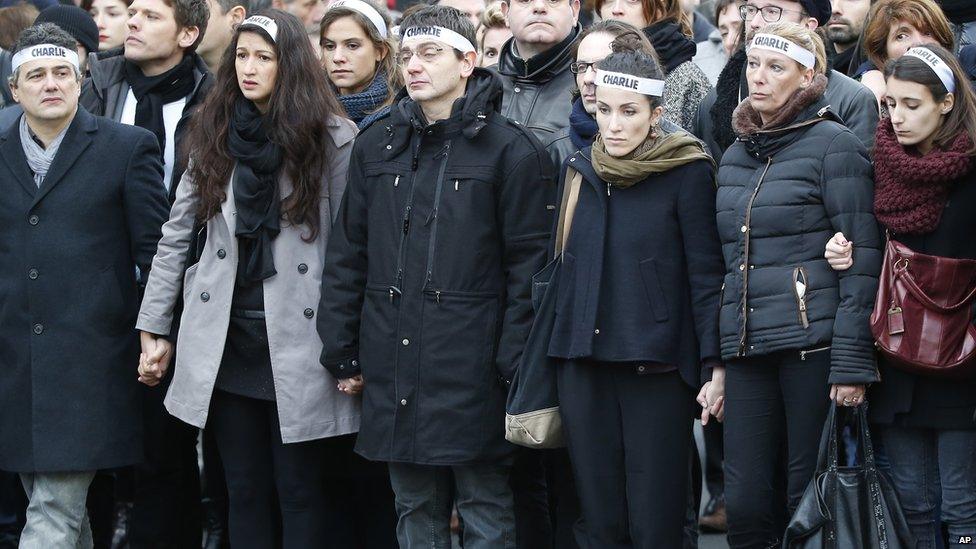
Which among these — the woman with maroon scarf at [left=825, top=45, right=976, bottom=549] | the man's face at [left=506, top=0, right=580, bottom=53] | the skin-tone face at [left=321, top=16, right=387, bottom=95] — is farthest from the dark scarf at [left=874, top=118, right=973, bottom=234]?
the skin-tone face at [left=321, top=16, right=387, bottom=95]

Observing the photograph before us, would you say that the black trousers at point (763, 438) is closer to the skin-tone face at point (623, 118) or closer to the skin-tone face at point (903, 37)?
the skin-tone face at point (623, 118)

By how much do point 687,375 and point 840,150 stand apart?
1.01 metres

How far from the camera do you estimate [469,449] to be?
5.94 metres

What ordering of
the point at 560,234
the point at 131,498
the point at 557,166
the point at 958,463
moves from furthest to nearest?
the point at 131,498, the point at 557,166, the point at 560,234, the point at 958,463

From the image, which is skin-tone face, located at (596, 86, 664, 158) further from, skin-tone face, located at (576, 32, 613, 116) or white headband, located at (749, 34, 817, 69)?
white headband, located at (749, 34, 817, 69)

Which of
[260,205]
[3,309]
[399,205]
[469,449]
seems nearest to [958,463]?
[469,449]

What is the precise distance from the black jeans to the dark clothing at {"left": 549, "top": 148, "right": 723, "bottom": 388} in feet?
4.22

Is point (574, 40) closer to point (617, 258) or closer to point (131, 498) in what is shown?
point (617, 258)

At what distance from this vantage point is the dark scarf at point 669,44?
709 cm

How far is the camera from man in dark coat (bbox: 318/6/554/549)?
599 cm

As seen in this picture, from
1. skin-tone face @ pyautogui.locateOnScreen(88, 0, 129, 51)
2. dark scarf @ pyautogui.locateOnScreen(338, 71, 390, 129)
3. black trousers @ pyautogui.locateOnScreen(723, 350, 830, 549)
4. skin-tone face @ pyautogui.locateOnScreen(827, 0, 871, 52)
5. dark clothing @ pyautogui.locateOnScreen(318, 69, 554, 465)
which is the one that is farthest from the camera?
skin-tone face @ pyautogui.locateOnScreen(88, 0, 129, 51)

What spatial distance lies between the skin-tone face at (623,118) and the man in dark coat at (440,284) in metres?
0.42

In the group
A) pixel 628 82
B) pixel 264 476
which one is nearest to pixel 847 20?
pixel 628 82

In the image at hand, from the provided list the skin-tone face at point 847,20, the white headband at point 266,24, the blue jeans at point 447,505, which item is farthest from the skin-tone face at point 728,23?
the blue jeans at point 447,505
